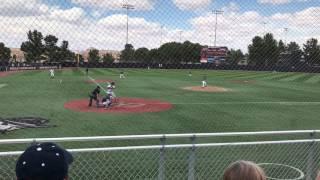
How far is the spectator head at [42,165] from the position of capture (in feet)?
7.87

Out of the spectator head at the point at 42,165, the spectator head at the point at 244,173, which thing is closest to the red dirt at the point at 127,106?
the spectator head at the point at 244,173

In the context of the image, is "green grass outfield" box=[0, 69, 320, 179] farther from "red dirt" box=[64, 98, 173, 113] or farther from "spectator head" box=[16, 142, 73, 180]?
"spectator head" box=[16, 142, 73, 180]

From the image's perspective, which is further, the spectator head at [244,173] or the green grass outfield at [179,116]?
the green grass outfield at [179,116]

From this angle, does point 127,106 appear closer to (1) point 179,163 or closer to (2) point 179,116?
(2) point 179,116

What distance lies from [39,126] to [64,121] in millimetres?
1542

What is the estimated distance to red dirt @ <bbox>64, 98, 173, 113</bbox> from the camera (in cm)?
1995

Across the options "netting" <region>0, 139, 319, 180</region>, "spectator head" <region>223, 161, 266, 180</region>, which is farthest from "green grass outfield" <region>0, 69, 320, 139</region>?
"spectator head" <region>223, 161, 266, 180</region>

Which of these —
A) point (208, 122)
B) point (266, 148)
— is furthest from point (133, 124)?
point (266, 148)

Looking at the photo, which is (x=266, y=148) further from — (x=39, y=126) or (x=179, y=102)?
(x=179, y=102)

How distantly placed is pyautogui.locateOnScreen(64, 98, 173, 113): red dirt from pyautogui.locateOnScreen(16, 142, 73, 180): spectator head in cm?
1710

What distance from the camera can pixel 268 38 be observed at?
11430 millimetres

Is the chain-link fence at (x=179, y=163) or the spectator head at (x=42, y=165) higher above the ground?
the spectator head at (x=42, y=165)

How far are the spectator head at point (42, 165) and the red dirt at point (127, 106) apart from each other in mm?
17096

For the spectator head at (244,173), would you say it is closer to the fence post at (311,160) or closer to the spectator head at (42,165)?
the spectator head at (42,165)
